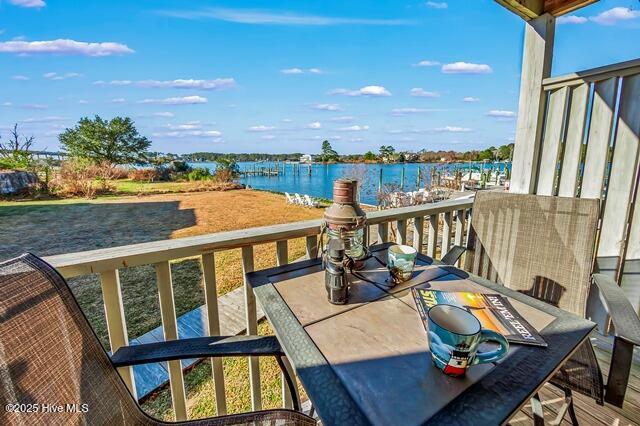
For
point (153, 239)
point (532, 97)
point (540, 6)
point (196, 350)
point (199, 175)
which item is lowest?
point (153, 239)

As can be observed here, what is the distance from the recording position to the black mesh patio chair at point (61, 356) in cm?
64

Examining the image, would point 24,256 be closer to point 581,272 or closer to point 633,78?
point 581,272

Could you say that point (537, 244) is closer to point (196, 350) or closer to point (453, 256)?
point (453, 256)

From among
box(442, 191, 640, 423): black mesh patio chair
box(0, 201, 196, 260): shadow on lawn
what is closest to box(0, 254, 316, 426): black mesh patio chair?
box(442, 191, 640, 423): black mesh patio chair

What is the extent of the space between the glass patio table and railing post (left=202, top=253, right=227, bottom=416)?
296mm

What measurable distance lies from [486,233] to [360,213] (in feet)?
3.32

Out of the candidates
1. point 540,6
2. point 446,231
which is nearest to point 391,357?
point 446,231

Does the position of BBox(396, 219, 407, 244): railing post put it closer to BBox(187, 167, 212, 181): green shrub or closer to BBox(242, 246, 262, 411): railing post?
BBox(242, 246, 262, 411): railing post

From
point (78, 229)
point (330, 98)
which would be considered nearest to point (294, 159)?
point (330, 98)

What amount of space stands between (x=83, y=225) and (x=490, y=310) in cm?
1233

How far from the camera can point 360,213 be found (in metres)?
1.32

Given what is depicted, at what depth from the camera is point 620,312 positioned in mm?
1066

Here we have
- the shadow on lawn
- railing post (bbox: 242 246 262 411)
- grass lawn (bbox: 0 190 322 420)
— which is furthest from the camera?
the shadow on lawn

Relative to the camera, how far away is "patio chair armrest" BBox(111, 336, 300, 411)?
881 millimetres
